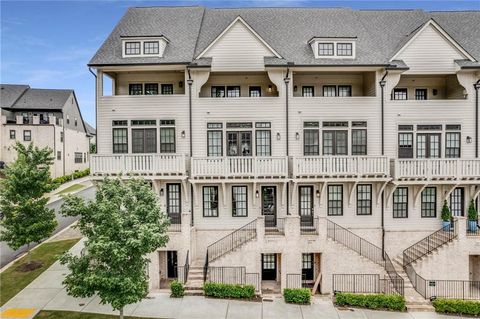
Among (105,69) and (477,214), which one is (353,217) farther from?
(105,69)

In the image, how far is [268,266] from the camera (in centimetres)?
1791

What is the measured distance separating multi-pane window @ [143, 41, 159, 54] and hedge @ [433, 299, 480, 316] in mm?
19660

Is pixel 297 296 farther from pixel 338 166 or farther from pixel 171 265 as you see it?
pixel 171 265

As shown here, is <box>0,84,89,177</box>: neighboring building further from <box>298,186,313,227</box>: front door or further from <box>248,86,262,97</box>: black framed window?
<box>298,186,313,227</box>: front door

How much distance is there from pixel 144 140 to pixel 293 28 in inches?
480

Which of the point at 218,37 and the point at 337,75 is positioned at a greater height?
the point at 218,37

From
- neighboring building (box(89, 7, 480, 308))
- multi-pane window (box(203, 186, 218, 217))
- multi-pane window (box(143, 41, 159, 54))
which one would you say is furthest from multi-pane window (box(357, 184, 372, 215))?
multi-pane window (box(143, 41, 159, 54))

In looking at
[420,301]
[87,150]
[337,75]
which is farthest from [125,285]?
[87,150]

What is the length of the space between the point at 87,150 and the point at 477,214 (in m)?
58.6

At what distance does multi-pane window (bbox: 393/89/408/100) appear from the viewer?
19.1m

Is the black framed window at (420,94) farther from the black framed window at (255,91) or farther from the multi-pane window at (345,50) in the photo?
the black framed window at (255,91)

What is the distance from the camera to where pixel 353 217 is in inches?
709

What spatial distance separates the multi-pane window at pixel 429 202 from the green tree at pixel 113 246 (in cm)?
1538

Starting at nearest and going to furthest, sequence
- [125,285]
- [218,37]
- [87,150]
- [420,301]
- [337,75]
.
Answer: [125,285], [420,301], [218,37], [337,75], [87,150]
